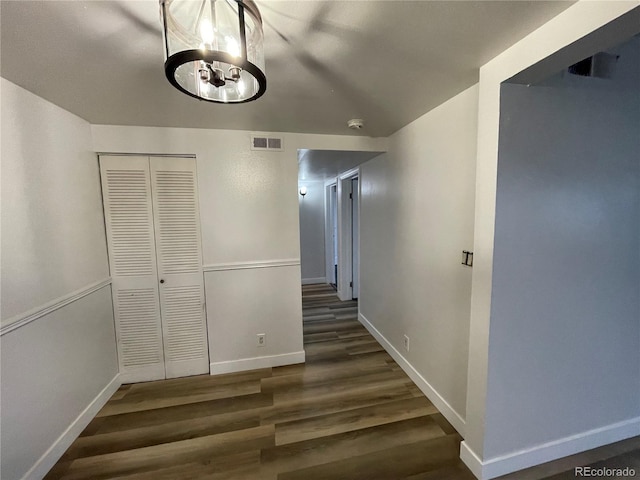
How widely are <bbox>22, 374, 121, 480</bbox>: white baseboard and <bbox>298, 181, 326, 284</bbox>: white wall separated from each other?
368 centimetres

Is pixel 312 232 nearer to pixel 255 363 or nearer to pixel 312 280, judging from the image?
pixel 312 280

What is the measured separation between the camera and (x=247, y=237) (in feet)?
8.25

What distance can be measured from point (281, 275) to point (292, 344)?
718 mm

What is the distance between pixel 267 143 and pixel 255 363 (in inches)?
82.4

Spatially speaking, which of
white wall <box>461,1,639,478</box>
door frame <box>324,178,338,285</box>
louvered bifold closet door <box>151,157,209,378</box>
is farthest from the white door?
door frame <box>324,178,338,285</box>

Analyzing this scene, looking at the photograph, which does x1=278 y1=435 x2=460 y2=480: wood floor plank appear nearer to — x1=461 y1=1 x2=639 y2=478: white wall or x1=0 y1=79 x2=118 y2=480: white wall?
x1=461 y1=1 x2=639 y2=478: white wall

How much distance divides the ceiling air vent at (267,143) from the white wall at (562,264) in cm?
173

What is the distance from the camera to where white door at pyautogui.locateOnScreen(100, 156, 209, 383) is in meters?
2.29

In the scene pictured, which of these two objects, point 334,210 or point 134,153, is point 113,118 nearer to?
point 134,153

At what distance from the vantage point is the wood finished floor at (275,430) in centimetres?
159

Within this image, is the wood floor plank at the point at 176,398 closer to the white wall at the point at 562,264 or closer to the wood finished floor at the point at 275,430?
the wood finished floor at the point at 275,430

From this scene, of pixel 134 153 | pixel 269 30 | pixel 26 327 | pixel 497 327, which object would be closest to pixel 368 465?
pixel 497 327

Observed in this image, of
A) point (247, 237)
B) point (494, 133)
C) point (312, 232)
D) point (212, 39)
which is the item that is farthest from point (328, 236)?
point (212, 39)

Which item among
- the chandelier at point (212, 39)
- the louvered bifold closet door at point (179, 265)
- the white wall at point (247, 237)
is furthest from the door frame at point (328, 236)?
the chandelier at point (212, 39)
